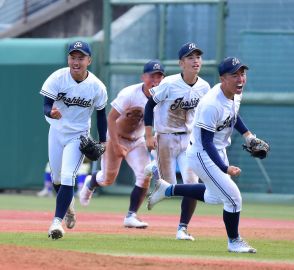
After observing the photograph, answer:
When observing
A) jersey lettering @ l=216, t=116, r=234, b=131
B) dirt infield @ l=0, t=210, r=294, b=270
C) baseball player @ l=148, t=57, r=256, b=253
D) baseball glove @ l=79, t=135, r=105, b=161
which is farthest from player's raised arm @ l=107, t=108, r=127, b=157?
jersey lettering @ l=216, t=116, r=234, b=131

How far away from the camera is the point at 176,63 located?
64.2ft

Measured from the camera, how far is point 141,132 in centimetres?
1217

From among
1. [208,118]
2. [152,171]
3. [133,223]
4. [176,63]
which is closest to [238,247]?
[208,118]

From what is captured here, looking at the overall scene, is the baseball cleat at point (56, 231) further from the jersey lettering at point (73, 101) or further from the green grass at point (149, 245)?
the jersey lettering at point (73, 101)

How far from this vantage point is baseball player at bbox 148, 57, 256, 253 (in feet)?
28.3

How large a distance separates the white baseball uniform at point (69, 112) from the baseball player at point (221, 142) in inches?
49.7

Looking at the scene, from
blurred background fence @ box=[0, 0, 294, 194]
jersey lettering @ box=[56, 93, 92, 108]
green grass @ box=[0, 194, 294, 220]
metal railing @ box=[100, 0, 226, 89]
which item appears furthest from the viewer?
metal railing @ box=[100, 0, 226, 89]

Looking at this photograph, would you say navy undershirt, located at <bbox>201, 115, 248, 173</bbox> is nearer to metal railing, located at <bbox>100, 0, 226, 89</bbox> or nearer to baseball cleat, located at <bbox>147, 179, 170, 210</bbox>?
baseball cleat, located at <bbox>147, 179, 170, 210</bbox>

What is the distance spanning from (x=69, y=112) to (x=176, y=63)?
987cm

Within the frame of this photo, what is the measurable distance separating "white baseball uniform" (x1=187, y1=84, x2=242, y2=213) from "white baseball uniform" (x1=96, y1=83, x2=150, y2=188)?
2.75 m

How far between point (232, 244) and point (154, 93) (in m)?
2.21

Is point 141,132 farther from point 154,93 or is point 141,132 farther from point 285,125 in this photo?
point 285,125

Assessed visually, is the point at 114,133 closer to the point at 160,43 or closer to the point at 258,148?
the point at 258,148

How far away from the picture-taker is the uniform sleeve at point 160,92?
10.3 meters
